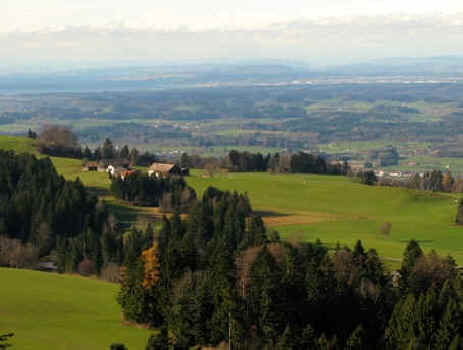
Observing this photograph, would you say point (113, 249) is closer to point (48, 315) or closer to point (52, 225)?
point (52, 225)

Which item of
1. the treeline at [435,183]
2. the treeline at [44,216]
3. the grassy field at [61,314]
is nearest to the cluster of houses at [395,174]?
the treeline at [435,183]

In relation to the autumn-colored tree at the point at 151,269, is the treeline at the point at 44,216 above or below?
below

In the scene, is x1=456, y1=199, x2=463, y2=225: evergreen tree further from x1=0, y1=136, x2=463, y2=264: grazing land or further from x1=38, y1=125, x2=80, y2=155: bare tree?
x1=38, y1=125, x2=80, y2=155: bare tree

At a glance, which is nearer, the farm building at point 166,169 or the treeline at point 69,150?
the farm building at point 166,169

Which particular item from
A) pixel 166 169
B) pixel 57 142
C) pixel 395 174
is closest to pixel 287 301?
pixel 166 169

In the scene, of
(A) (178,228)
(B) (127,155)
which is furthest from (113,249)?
(B) (127,155)

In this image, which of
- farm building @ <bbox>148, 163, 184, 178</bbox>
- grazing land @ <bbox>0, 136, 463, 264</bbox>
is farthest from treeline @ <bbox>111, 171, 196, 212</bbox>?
farm building @ <bbox>148, 163, 184, 178</bbox>

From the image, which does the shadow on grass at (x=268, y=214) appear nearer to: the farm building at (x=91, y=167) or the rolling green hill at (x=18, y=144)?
the farm building at (x=91, y=167)
